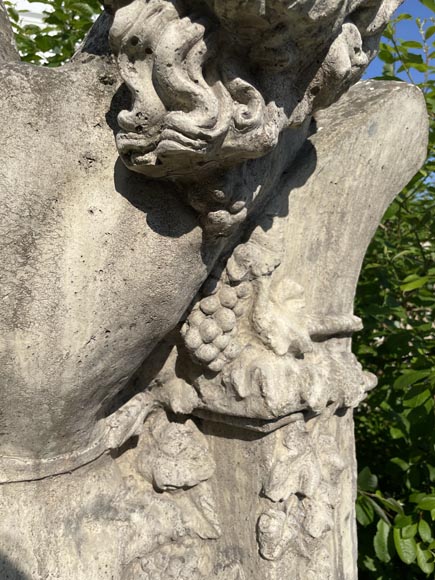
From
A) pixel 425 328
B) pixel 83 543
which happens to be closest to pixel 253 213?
pixel 83 543

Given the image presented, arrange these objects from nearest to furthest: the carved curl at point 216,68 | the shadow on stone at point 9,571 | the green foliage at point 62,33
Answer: the carved curl at point 216,68 < the shadow on stone at point 9,571 < the green foliage at point 62,33

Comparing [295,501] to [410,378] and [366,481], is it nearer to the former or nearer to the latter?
[410,378]

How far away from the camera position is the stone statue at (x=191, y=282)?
2.19 ft

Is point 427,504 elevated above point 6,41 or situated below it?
below

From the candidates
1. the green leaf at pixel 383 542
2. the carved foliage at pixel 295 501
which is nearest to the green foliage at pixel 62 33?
the carved foliage at pixel 295 501

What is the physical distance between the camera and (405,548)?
1455 mm

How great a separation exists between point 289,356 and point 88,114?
51 centimetres

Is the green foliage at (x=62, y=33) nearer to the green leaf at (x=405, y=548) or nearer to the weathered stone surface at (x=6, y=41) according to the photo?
the weathered stone surface at (x=6, y=41)

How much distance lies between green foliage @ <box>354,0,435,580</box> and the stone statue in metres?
0.36

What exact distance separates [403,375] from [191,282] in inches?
33.9

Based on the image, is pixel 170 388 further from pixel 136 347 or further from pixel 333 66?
pixel 333 66

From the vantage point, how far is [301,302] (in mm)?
1078

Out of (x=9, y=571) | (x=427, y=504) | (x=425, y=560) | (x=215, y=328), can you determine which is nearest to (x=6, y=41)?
(x=215, y=328)

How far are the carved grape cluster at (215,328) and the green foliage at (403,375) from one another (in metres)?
0.69
